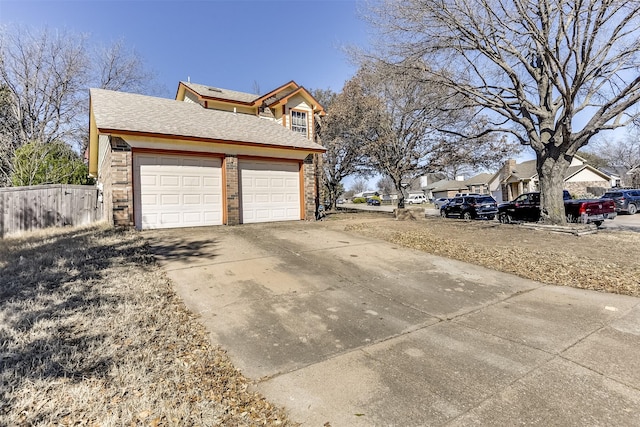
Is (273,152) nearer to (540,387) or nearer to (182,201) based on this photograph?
(182,201)

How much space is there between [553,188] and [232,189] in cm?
1157

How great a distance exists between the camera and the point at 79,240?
8039 mm

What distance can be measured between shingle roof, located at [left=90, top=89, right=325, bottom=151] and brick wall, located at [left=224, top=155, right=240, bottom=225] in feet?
2.61

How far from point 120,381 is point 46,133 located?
28038 mm

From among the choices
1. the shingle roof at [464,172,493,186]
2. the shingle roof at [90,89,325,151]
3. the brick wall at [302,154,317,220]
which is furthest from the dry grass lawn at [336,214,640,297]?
the shingle roof at [464,172,493,186]

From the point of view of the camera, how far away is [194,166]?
1083 centimetres

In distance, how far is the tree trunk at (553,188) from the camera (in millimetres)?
11516

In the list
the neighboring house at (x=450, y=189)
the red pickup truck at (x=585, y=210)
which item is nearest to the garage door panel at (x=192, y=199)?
the red pickup truck at (x=585, y=210)

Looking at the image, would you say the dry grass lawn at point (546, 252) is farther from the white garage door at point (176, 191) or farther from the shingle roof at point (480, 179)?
the shingle roof at point (480, 179)

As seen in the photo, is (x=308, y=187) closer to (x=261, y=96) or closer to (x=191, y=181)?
(x=191, y=181)

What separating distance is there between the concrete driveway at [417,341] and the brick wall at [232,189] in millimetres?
4723

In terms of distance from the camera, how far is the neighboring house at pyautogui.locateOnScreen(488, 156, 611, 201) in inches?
1345

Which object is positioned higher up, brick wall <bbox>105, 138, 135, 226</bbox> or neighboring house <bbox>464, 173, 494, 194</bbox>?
neighboring house <bbox>464, 173, 494, 194</bbox>

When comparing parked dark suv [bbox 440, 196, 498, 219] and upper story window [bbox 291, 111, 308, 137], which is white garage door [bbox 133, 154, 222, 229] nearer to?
upper story window [bbox 291, 111, 308, 137]
